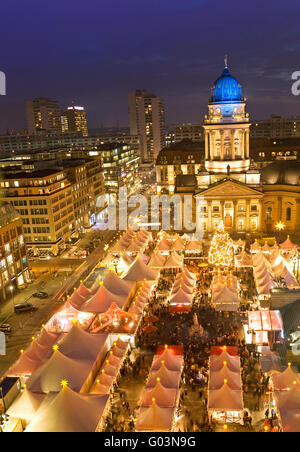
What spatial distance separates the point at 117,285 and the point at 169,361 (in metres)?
13.6

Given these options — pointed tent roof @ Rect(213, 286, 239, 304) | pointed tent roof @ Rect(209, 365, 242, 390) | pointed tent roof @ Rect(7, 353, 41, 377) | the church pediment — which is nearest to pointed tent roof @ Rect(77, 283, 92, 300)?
pointed tent roof @ Rect(7, 353, 41, 377)

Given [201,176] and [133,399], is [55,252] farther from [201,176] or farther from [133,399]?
[133,399]

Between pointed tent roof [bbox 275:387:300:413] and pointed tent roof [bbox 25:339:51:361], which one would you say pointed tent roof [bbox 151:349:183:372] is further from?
pointed tent roof [bbox 25:339:51:361]

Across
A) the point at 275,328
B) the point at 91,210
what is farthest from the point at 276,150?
the point at 275,328

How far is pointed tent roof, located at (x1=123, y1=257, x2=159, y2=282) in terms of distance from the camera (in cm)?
4466

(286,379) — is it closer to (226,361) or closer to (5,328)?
(226,361)

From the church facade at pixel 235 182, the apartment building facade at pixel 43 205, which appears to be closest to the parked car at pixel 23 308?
the apartment building facade at pixel 43 205

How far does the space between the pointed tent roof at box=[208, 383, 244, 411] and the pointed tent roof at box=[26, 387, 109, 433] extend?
22.0ft

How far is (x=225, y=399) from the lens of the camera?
2484 cm

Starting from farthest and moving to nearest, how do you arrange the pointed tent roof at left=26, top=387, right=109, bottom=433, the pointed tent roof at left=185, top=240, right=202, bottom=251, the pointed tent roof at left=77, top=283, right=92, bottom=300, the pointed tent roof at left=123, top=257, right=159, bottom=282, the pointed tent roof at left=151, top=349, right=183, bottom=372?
the pointed tent roof at left=185, top=240, right=202, bottom=251 < the pointed tent roof at left=123, top=257, right=159, bottom=282 < the pointed tent roof at left=77, top=283, right=92, bottom=300 < the pointed tent roof at left=151, top=349, right=183, bottom=372 < the pointed tent roof at left=26, top=387, right=109, bottom=433

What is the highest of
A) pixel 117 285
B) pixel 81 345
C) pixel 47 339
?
pixel 117 285

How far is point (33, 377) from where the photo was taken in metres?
26.9

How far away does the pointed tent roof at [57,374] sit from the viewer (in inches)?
1026

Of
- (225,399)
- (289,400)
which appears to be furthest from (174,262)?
(289,400)
